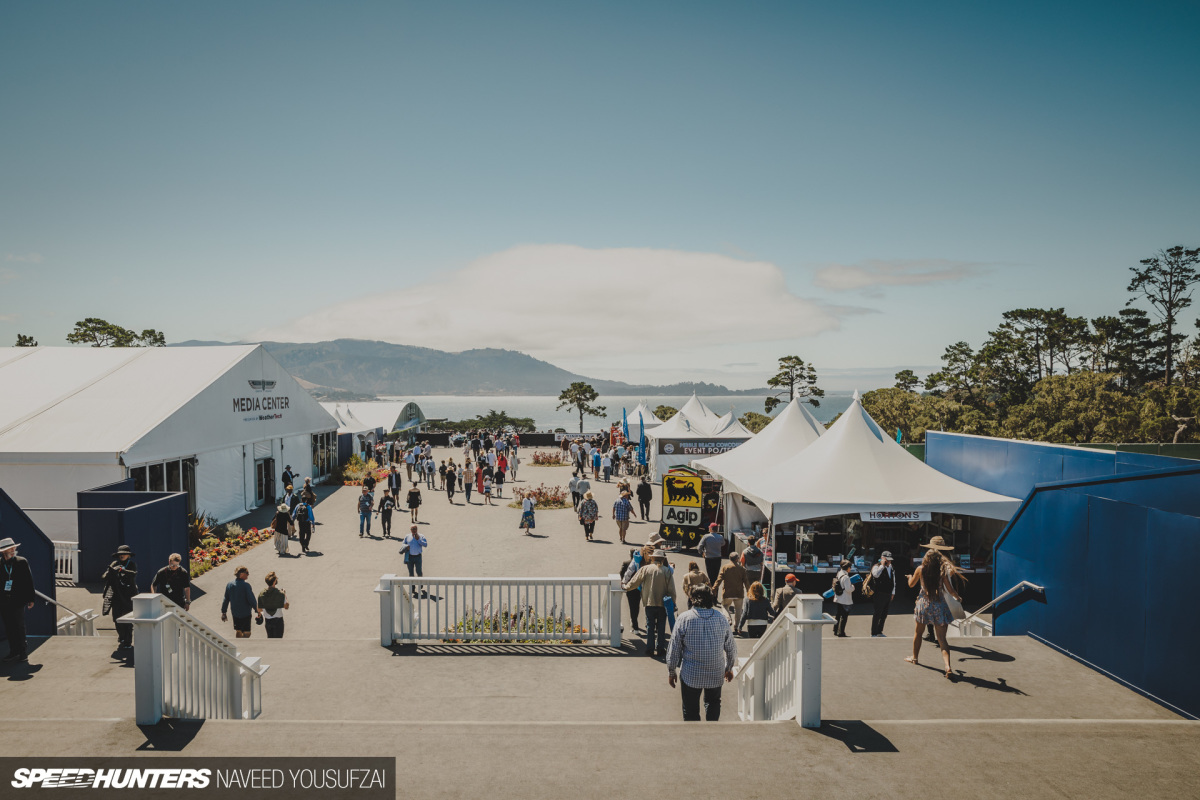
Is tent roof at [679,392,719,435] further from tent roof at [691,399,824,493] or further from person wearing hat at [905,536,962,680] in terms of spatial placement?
person wearing hat at [905,536,962,680]

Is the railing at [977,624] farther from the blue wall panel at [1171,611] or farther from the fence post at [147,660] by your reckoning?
the fence post at [147,660]

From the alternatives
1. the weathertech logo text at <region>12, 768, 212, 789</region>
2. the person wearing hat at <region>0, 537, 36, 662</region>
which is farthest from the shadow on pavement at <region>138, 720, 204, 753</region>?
the person wearing hat at <region>0, 537, 36, 662</region>

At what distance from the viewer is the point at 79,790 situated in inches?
166

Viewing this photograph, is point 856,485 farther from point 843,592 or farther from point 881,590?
point 843,592

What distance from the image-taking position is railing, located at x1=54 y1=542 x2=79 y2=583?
12547 millimetres

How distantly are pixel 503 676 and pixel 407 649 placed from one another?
159 cm

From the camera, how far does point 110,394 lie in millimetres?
17734

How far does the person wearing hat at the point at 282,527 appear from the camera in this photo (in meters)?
15.4

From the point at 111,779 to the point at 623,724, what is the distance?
3554 mm

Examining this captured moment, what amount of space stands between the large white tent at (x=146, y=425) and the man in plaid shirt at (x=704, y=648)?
14899 millimetres

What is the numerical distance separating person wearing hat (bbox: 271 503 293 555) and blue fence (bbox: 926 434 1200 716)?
47.7ft

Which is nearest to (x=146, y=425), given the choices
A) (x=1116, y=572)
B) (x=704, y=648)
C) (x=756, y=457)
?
(x=756, y=457)

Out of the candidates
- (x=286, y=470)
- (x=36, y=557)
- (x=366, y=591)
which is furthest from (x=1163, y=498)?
(x=286, y=470)

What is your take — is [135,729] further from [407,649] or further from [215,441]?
[215,441]
